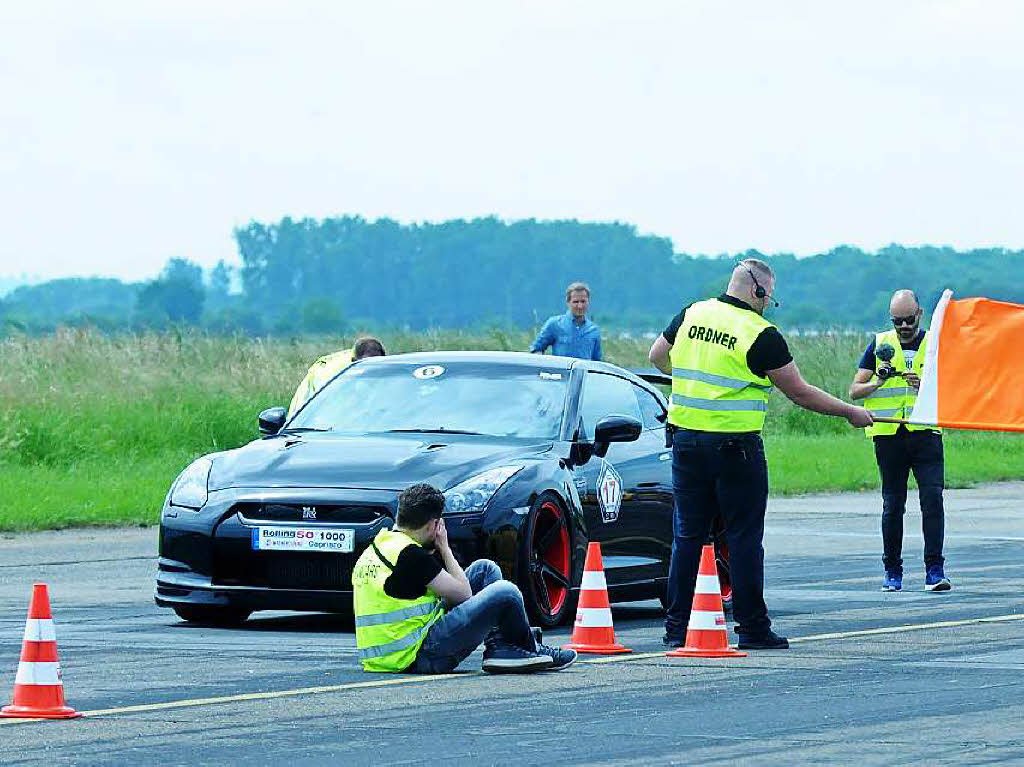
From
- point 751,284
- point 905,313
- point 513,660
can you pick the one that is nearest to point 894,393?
point 905,313

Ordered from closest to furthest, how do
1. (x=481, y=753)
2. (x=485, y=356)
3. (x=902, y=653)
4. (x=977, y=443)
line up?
(x=481, y=753) → (x=902, y=653) → (x=485, y=356) → (x=977, y=443)

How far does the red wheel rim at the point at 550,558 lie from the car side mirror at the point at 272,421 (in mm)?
2055

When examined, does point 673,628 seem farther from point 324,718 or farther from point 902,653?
point 324,718

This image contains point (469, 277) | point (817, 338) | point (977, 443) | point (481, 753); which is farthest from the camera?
point (469, 277)

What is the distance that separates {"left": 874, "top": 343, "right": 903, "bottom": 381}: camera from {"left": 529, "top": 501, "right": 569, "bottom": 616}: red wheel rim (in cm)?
386

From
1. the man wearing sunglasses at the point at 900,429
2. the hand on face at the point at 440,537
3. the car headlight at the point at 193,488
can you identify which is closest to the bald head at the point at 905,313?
the man wearing sunglasses at the point at 900,429

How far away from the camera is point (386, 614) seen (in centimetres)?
1063

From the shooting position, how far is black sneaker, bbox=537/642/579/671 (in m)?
10.9

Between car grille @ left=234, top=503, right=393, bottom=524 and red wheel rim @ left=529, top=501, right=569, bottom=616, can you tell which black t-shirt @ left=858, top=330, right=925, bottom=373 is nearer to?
red wheel rim @ left=529, top=501, right=569, bottom=616

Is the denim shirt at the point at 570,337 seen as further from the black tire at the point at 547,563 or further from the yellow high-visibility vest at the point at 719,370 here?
the yellow high-visibility vest at the point at 719,370

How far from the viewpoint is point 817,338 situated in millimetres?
44688

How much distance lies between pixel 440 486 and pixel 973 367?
4.54 meters

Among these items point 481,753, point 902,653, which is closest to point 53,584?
point 902,653

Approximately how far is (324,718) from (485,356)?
5.53m
